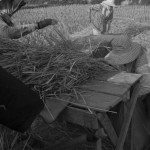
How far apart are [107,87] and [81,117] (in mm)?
338

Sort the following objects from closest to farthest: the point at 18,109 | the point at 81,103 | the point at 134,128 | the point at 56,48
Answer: the point at 18,109 → the point at 81,103 → the point at 56,48 → the point at 134,128

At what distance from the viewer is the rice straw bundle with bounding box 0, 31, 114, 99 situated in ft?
5.98

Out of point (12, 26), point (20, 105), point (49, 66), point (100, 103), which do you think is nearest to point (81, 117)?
point (100, 103)

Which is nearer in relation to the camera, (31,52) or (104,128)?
(104,128)

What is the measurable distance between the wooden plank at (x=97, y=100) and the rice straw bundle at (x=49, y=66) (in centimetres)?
11

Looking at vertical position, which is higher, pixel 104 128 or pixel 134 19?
pixel 104 128

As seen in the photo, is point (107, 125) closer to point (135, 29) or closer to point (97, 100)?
point (97, 100)

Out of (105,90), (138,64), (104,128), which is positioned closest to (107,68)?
(105,90)

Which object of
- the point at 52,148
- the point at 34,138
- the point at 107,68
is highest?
the point at 107,68

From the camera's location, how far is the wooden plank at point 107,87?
5.82 feet

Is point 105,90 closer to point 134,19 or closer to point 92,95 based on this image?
point 92,95

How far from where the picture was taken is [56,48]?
2188 millimetres

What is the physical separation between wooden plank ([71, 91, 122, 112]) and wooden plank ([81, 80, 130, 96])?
0.05 metres

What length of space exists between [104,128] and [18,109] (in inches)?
24.0
